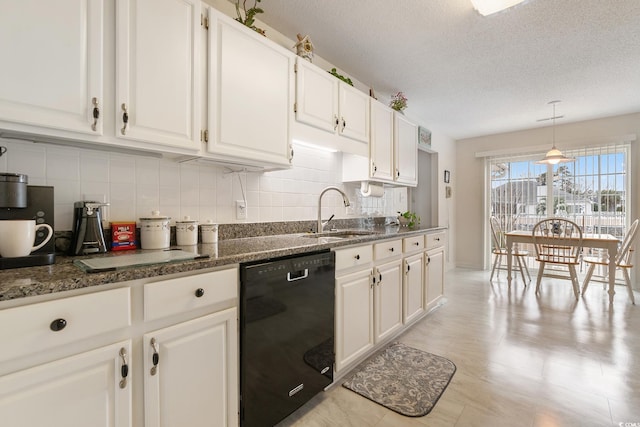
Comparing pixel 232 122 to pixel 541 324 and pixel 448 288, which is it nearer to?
pixel 541 324

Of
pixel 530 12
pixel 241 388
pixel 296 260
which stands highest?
pixel 530 12

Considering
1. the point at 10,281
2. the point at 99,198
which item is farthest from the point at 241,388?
the point at 99,198

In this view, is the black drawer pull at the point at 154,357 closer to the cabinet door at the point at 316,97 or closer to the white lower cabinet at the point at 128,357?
the white lower cabinet at the point at 128,357

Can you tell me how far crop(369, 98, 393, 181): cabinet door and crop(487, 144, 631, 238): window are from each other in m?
3.27

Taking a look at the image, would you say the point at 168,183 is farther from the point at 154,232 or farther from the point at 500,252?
the point at 500,252

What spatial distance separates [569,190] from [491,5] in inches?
164

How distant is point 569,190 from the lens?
15.3 ft

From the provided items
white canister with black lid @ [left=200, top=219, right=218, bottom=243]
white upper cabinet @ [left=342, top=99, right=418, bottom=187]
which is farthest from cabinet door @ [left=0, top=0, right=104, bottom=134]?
white upper cabinet @ [left=342, top=99, right=418, bottom=187]

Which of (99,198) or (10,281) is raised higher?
(99,198)

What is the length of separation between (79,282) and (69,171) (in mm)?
778

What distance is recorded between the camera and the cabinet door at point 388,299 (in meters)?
2.13

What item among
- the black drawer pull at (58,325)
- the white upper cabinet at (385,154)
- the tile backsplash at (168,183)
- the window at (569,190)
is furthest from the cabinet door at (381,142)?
the window at (569,190)

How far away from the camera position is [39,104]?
1006 millimetres

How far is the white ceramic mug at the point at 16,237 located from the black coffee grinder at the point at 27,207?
2cm
